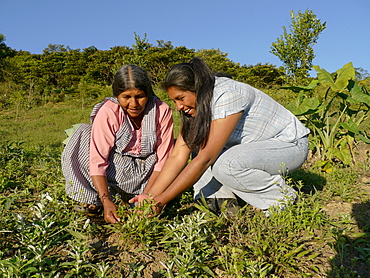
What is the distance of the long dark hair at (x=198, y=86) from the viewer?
2.06m

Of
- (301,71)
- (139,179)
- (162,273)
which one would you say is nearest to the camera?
(162,273)

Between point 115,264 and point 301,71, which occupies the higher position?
point 301,71

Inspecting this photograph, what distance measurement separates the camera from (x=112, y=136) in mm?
2354

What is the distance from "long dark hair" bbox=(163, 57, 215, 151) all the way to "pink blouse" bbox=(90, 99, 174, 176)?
15.9 inches

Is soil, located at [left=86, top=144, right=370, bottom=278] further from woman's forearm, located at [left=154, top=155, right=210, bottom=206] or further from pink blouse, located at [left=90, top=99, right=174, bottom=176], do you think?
pink blouse, located at [left=90, top=99, right=174, bottom=176]

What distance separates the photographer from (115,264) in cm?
168

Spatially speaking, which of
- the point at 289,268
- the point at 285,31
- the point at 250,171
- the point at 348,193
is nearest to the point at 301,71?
the point at 285,31

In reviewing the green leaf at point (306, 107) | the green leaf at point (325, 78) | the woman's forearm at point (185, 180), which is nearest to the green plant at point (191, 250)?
the woman's forearm at point (185, 180)

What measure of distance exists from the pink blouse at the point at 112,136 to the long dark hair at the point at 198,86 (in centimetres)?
40

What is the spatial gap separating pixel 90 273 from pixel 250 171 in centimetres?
114

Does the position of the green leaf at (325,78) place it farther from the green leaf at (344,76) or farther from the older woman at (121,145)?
the older woman at (121,145)

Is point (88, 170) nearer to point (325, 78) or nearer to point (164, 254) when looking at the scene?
point (164, 254)

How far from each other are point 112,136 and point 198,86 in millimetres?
715

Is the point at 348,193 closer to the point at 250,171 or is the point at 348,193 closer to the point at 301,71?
the point at 250,171
